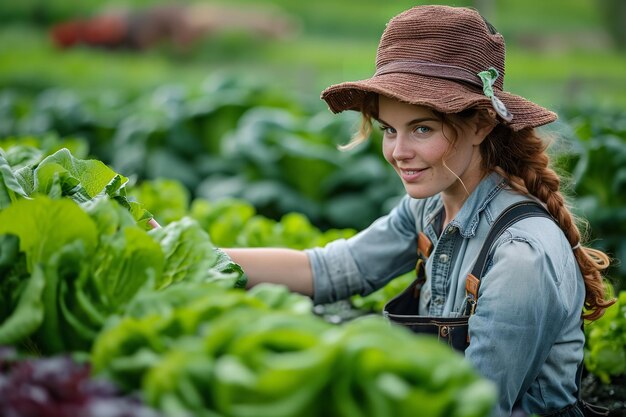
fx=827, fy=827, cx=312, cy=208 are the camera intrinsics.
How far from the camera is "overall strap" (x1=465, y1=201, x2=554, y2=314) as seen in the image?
7.97 ft

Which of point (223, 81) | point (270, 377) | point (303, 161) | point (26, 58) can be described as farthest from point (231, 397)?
point (26, 58)

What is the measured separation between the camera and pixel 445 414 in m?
1.38

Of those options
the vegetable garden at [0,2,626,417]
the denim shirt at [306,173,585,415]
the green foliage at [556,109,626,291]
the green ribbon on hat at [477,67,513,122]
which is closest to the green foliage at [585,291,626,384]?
the vegetable garden at [0,2,626,417]

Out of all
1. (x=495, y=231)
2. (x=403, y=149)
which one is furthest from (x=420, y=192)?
(x=495, y=231)

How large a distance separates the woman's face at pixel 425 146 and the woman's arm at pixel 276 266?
0.56 m

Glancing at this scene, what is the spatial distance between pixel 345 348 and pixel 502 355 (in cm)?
100

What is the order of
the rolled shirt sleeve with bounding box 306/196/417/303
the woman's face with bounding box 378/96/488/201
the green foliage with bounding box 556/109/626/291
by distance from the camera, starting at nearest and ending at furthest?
the woman's face with bounding box 378/96/488/201
the rolled shirt sleeve with bounding box 306/196/417/303
the green foliage with bounding box 556/109/626/291

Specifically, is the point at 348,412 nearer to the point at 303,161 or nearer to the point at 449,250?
the point at 449,250

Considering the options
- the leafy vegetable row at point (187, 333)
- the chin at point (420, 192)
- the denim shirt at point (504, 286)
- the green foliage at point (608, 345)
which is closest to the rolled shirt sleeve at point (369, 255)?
the denim shirt at point (504, 286)

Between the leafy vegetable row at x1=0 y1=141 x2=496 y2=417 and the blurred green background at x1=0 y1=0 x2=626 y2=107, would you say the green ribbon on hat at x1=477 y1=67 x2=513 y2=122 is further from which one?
the blurred green background at x1=0 y1=0 x2=626 y2=107

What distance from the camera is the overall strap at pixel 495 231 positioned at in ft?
7.97

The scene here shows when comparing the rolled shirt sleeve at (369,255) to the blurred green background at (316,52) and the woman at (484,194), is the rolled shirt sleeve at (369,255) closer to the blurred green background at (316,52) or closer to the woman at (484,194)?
the woman at (484,194)

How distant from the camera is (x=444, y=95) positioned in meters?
2.41

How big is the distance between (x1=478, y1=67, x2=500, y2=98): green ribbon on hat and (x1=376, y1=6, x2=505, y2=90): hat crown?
5 centimetres
